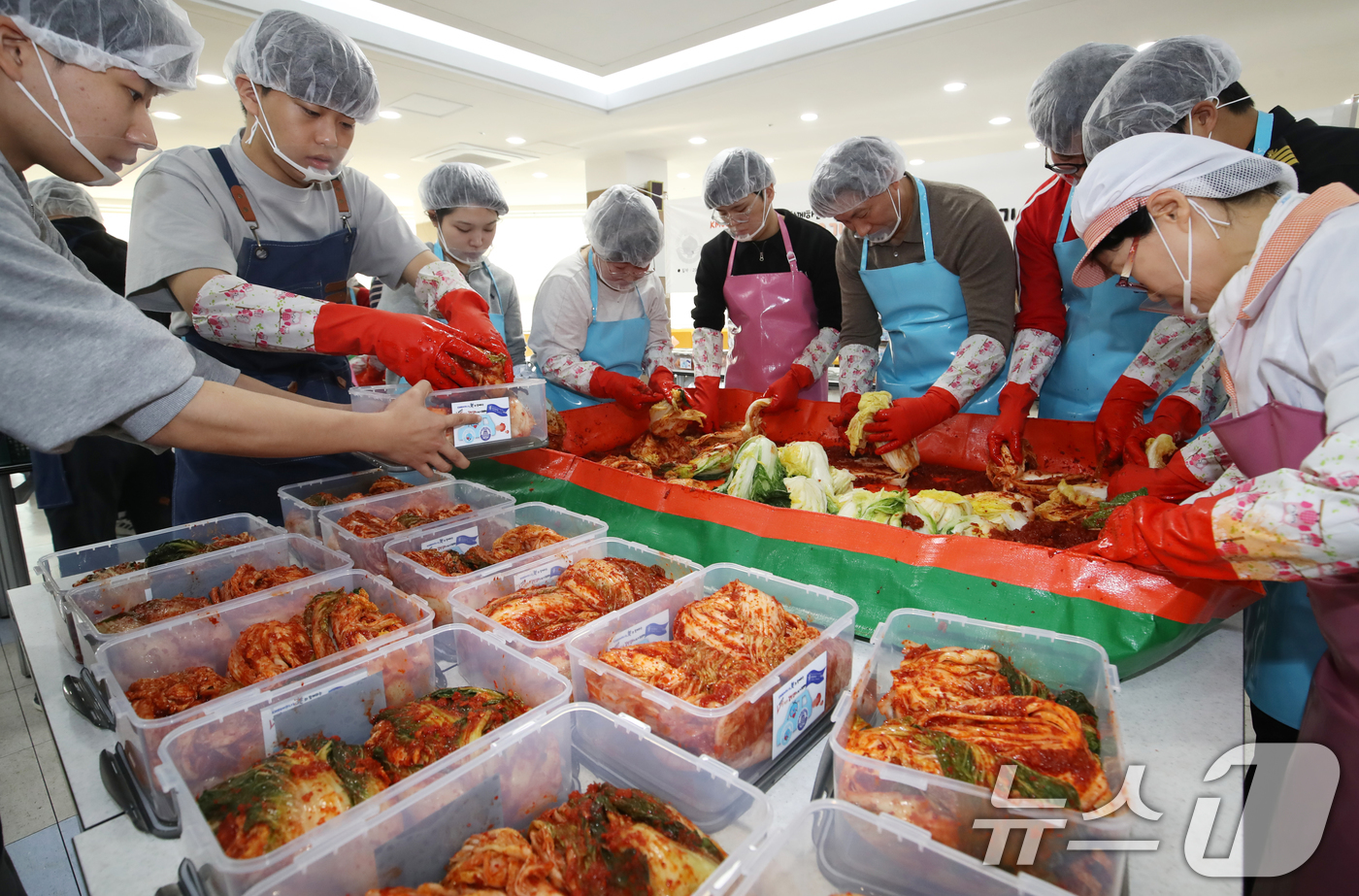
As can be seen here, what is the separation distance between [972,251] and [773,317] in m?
1.40

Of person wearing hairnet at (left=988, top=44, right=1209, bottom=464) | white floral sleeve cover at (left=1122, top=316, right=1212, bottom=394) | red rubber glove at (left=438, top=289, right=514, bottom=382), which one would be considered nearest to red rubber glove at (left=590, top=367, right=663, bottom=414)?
red rubber glove at (left=438, top=289, right=514, bottom=382)

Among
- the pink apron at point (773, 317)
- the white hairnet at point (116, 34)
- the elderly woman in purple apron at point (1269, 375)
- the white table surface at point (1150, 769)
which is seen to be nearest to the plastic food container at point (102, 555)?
the white table surface at point (1150, 769)

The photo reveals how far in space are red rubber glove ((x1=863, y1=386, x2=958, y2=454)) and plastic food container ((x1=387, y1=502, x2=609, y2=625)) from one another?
127 centimetres

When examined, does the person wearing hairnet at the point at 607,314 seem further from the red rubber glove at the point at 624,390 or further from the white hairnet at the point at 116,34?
the white hairnet at the point at 116,34

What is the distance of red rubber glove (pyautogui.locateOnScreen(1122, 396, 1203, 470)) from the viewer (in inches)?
92.3

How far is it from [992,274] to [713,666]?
254 centimetres

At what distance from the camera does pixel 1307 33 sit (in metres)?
6.60

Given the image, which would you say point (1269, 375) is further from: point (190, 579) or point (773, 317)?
point (773, 317)

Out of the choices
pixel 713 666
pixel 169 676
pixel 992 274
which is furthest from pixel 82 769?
pixel 992 274

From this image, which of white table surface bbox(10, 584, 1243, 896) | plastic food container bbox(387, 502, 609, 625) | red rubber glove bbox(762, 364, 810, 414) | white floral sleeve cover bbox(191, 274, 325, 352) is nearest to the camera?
white table surface bbox(10, 584, 1243, 896)

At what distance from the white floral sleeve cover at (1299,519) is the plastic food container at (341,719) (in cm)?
129

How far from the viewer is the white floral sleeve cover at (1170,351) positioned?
256 cm

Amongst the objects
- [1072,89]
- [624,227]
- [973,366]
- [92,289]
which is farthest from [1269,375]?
[624,227]

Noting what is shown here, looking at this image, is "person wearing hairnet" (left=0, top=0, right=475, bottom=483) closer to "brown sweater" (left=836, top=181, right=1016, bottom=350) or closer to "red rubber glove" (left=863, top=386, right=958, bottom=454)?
"red rubber glove" (left=863, top=386, right=958, bottom=454)
